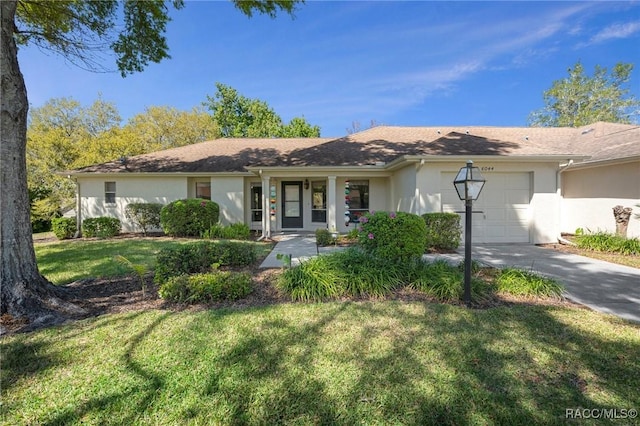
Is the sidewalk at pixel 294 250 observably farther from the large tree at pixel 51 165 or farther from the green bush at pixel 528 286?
the large tree at pixel 51 165

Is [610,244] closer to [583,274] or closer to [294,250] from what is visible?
[583,274]

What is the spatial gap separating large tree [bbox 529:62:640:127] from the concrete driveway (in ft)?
85.8

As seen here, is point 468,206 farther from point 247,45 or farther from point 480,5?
point 247,45

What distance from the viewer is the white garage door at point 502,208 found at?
367 inches

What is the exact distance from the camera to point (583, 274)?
584 cm

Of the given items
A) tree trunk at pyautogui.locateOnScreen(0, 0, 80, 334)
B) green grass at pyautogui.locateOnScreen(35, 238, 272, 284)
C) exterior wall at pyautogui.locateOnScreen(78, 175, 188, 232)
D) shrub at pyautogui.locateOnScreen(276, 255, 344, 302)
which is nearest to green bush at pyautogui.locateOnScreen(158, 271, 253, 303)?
shrub at pyautogui.locateOnScreen(276, 255, 344, 302)

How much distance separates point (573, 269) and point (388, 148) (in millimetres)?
8227

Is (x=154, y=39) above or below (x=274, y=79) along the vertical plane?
below

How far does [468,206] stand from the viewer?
4.29m

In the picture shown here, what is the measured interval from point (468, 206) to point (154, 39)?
873cm

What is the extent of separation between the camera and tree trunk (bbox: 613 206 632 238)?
29.1 ft

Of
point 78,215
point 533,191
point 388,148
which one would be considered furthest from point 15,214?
point 533,191

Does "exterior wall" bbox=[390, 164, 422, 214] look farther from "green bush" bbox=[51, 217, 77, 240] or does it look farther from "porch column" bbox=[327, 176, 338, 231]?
"green bush" bbox=[51, 217, 77, 240]

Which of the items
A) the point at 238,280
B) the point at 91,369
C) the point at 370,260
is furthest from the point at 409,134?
the point at 91,369
